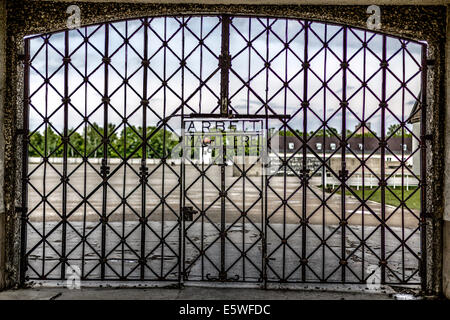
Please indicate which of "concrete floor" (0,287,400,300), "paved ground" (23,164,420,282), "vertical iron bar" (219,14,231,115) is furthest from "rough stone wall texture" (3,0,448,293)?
"concrete floor" (0,287,400,300)

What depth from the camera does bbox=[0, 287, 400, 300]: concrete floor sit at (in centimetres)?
422

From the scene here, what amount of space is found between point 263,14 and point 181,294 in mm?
3422

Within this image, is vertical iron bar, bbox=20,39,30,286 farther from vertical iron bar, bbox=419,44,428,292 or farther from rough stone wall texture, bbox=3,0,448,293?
vertical iron bar, bbox=419,44,428,292

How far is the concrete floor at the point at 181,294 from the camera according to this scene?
4.22m

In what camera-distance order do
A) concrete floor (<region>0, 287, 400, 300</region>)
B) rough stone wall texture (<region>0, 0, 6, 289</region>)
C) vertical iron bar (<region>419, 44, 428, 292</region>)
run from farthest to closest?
vertical iron bar (<region>419, 44, 428, 292</region>) → rough stone wall texture (<region>0, 0, 6, 289</region>) → concrete floor (<region>0, 287, 400, 300</region>)

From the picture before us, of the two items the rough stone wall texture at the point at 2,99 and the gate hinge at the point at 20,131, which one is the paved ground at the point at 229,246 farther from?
the gate hinge at the point at 20,131

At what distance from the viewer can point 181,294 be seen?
4.32 m

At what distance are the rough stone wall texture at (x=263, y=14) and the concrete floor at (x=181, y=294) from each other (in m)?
0.51

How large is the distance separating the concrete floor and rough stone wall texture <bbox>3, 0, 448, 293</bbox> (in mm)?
505

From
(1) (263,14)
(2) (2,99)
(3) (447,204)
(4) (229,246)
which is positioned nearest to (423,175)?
(3) (447,204)

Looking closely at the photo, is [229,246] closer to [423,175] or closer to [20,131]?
[423,175]
